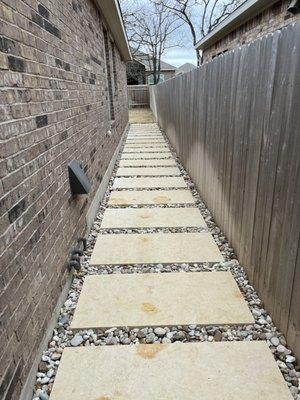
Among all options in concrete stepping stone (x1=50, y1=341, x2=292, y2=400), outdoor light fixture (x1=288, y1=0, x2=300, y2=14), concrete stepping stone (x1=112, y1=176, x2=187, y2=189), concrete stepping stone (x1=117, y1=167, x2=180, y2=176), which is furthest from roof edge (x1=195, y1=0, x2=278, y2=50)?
concrete stepping stone (x1=50, y1=341, x2=292, y2=400)

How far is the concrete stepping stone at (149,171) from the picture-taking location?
20.5 ft

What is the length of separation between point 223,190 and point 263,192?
116 centimetres

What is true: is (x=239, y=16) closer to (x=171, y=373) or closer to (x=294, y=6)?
(x=294, y=6)

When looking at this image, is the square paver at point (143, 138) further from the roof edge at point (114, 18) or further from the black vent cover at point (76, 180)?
the black vent cover at point (76, 180)

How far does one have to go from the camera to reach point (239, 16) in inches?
320

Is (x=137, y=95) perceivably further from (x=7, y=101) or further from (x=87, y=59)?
(x=7, y=101)

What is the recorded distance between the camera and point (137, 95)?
25.5 m

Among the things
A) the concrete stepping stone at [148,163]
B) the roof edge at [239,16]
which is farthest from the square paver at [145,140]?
the roof edge at [239,16]

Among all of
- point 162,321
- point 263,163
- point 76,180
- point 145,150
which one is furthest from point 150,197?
point 145,150

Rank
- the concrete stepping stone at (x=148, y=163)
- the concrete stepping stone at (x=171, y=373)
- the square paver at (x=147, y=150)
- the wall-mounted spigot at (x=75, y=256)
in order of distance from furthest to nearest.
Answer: the square paver at (x=147, y=150) → the concrete stepping stone at (x=148, y=163) → the wall-mounted spigot at (x=75, y=256) → the concrete stepping stone at (x=171, y=373)

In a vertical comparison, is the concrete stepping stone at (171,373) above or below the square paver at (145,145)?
above

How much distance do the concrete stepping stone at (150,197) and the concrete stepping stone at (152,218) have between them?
29 centimetres

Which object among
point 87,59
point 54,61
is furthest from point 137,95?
point 54,61

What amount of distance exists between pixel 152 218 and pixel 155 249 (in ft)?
2.75
